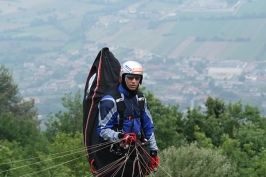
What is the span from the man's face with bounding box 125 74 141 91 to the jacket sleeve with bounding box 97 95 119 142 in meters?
0.23

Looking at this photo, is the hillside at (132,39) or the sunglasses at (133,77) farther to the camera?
the hillside at (132,39)

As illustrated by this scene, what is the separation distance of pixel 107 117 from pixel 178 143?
62.4 feet

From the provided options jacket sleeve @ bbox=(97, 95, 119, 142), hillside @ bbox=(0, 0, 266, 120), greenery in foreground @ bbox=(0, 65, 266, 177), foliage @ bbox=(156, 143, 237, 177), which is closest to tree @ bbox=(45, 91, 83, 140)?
greenery in foreground @ bbox=(0, 65, 266, 177)

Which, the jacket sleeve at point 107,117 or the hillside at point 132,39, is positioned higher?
the hillside at point 132,39

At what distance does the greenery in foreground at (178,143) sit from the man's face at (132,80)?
174 inches

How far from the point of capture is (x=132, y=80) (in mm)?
5703

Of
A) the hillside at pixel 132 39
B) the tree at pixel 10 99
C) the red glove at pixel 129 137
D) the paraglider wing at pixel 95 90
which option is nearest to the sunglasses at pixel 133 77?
the paraglider wing at pixel 95 90

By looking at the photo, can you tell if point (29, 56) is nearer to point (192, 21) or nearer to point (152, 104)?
point (192, 21)

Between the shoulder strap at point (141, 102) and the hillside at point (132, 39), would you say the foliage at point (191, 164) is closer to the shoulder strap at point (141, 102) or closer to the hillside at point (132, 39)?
the shoulder strap at point (141, 102)

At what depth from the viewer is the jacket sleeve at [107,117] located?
5.62 meters

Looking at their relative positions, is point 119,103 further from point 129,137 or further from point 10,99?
point 10,99

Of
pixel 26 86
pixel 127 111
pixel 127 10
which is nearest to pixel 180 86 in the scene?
pixel 26 86

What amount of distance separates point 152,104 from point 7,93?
22168 mm

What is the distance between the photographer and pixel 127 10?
19250cm
